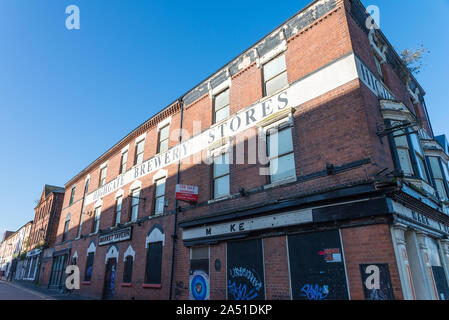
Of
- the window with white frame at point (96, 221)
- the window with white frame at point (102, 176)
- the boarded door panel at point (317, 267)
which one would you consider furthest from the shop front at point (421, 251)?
the window with white frame at point (102, 176)

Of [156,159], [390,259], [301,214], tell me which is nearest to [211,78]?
[156,159]

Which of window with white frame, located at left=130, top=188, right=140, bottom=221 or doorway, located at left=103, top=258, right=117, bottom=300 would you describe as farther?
window with white frame, located at left=130, top=188, right=140, bottom=221

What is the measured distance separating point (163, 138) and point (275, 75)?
7.72 meters

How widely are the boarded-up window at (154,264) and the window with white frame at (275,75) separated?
8.49 m

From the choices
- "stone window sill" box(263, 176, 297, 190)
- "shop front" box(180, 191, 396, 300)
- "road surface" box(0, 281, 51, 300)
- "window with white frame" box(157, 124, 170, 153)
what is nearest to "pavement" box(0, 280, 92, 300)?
"road surface" box(0, 281, 51, 300)

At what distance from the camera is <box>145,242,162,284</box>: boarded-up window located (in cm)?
1236

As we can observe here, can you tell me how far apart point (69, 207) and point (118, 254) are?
498 inches

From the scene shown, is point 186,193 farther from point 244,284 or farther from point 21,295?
point 21,295

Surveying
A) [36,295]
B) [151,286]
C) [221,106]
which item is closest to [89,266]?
[36,295]

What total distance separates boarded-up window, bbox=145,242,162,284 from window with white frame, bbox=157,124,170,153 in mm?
5119

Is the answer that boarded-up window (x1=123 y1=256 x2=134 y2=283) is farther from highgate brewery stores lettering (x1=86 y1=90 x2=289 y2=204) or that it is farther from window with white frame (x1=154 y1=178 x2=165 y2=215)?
highgate brewery stores lettering (x1=86 y1=90 x2=289 y2=204)

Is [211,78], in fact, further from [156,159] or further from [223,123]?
[156,159]

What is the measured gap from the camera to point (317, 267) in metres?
7.11

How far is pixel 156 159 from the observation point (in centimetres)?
1509
